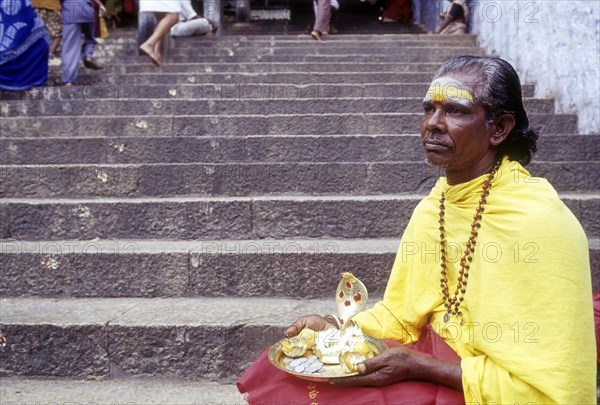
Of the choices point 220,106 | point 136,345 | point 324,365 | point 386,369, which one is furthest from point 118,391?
point 220,106

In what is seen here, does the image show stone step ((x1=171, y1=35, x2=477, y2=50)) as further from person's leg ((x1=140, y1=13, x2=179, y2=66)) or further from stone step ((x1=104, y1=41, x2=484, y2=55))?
person's leg ((x1=140, y1=13, x2=179, y2=66))

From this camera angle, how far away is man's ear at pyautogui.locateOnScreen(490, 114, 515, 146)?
5.76ft

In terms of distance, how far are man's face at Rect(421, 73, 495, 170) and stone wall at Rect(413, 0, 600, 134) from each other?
3535 millimetres

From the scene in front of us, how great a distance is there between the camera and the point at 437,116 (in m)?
1.76

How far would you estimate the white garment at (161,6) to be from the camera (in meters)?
7.04

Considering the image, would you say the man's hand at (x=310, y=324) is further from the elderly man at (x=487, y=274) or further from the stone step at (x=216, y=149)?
the stone step at (x=216, y=149)

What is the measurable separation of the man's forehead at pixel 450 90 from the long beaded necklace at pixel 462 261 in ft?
0.83

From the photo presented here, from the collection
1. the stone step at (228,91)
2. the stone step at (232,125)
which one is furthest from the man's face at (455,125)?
the stone step at (228,91)

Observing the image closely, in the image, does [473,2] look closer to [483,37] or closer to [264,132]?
[483,37]

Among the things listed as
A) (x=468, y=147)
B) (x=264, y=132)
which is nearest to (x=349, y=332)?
(x=468, y=147)

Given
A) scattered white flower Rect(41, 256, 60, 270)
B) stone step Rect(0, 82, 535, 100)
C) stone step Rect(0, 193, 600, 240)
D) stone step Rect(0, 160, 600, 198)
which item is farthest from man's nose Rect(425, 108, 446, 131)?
stone step Rect(0, 82, 535, 100)

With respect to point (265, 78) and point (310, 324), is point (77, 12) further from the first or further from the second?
point (310, 324)

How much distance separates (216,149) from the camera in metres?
4.53

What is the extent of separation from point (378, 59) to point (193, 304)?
16.7 ft
